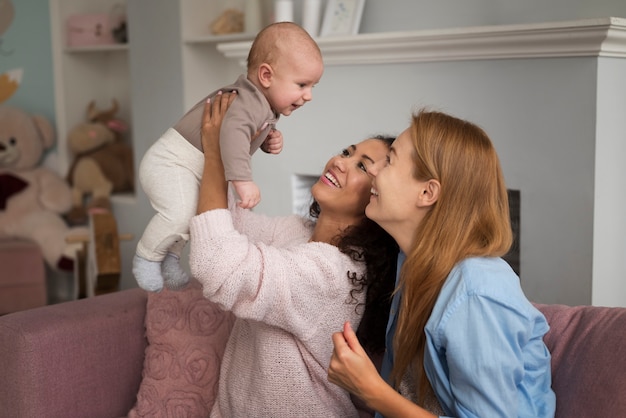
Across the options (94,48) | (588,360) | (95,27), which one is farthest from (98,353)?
(95,27)

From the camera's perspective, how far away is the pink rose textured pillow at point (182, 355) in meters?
2.10

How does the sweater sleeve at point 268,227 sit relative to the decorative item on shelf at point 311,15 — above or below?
below

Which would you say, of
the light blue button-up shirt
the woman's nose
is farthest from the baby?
the light blue button-up shirt

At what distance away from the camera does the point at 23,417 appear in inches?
78.5

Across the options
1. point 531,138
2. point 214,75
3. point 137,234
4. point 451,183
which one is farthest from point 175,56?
point 451,183

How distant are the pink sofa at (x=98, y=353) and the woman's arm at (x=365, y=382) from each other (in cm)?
31

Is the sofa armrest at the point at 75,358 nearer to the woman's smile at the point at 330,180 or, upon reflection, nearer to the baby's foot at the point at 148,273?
the baby's foot at the point at 148,273

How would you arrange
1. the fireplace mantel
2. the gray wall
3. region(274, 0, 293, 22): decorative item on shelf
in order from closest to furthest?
the fireplace mantel → the gray wall → region(274, 0, 293, 22): decorative item on shelf

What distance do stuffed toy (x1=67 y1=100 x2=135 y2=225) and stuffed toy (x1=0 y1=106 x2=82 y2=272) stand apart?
0.07 metres

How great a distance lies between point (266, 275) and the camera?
163 centimetres

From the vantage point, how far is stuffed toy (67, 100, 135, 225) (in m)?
4.50

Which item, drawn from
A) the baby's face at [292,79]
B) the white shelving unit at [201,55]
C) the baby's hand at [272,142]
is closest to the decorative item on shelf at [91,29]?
the white shelving unit at [201,55]

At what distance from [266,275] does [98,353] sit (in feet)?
2.32

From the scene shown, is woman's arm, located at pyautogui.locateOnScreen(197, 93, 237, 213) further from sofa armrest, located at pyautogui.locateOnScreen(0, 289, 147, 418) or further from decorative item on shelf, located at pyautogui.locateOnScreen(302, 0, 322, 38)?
decorative item on shelf, located at pyautogui.locateOnScreen(302, 0, 322, 38)
